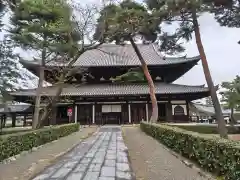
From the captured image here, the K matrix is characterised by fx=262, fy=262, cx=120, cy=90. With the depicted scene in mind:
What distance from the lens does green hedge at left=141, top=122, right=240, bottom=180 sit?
4804 mm

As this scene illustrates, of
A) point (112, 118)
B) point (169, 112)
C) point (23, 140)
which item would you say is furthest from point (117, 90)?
point (23, 140)

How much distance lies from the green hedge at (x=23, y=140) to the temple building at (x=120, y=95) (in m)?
13.6

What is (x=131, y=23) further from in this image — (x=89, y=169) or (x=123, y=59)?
(x=89, y=169)

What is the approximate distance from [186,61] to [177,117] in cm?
635

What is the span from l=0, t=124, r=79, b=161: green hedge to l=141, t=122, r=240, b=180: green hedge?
18.7 ft

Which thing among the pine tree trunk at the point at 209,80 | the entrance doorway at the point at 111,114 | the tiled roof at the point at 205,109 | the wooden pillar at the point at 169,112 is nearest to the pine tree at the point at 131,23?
the pine tree trunk at the point at 209,80

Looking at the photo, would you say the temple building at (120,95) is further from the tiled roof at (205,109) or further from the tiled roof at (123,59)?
the tiled roof at (205,109)

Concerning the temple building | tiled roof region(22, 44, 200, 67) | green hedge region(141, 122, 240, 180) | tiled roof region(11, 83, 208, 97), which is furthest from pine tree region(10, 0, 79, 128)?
tiled roof region(22, 44, 200, 67)

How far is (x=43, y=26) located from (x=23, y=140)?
23.1 ft

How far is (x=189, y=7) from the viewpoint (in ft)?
51.1

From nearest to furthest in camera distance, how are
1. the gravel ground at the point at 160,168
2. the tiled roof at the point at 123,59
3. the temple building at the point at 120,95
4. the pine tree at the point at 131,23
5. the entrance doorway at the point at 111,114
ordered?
1. the gravel ground at the point at 160,168
2. the pine tree at the point at 131,23
3. the temple building at the point at 120,95
4. the entrance doorway at the point at 111,114
5. the tiled roof at the point at 123,59

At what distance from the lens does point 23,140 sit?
9875mm

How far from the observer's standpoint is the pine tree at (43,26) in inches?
522

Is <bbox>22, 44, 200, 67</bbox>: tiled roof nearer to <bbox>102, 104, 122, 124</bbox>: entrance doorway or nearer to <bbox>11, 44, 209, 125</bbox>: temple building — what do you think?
→ <bbox>11, 44, 209, 125</bbox>: temple building
